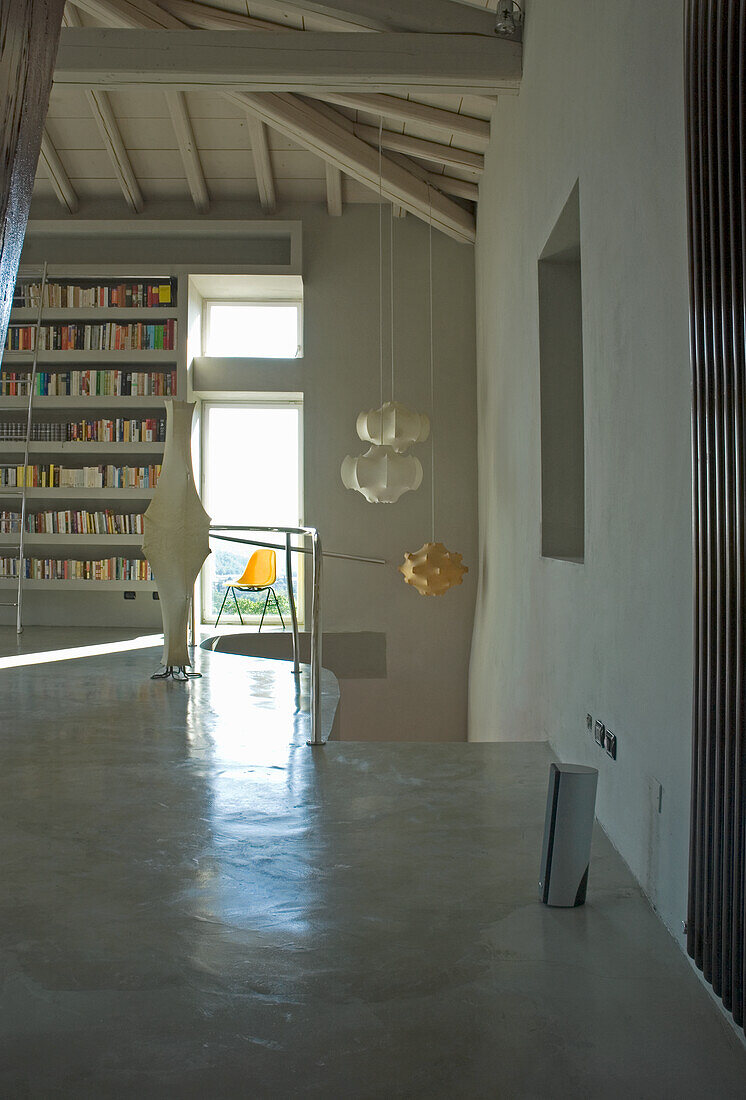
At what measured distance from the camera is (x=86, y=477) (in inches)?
315

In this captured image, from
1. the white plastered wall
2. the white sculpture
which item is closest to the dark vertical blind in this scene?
the white plastered wall

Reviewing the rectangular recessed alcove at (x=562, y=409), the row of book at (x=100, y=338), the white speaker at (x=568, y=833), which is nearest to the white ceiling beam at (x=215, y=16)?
the row of book at (x=100, y=338)

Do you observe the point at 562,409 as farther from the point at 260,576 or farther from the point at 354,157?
the point at 260,576

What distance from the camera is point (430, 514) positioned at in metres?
8.36

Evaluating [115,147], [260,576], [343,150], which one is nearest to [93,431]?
[260,576]

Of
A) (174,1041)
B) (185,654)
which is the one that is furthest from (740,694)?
(185,654)

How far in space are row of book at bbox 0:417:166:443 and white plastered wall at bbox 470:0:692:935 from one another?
3.79 meters

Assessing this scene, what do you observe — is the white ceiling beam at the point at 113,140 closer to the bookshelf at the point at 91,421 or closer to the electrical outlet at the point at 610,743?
the bookshelf at the point at 91,421

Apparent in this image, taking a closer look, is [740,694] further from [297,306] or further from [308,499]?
[297,306]

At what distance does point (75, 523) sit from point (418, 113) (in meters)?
4.24

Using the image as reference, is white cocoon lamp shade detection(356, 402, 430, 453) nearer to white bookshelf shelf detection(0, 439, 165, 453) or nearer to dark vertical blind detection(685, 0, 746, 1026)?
white bookshelf shelf detection(0, 439, 165, 453)

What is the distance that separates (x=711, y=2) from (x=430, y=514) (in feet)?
20.9

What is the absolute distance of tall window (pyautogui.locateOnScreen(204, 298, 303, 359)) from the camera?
8664mm

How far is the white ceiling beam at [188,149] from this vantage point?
7107 millimetres
